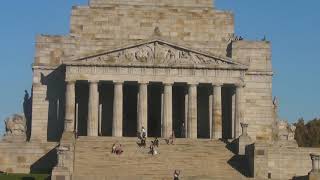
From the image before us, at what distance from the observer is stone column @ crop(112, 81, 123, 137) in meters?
71.1

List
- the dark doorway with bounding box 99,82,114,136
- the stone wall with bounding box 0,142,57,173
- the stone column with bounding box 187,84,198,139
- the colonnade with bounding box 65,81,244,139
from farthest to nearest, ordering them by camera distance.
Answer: the dark doorway with bounding box 99,82,114,136
the stone column with bounding box 187,84,198,139
the colonnade with bounding box 65,81,244,139
the stone wall with bounding box 0,142,57,173

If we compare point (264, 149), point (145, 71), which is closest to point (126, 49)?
point (145, 71)

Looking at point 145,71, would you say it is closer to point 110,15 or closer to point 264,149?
point 110,15

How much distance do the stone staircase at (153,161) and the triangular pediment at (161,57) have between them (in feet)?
27.0

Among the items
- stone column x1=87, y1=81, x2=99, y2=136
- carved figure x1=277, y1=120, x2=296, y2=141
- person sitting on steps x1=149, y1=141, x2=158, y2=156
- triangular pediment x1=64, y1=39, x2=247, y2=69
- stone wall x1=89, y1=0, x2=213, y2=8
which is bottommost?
person sitting on steps x1=149, y1=141, x2=158, y2=156

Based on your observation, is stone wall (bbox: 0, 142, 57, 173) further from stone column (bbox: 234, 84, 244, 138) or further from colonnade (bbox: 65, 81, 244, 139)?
stone column (bbox: 234, 84, 244, 138)

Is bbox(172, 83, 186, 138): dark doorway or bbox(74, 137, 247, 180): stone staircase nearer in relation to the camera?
bbox(74, 137, 247, 180): stone staircase

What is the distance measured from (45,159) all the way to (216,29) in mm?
24337

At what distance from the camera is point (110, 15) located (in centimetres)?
7931

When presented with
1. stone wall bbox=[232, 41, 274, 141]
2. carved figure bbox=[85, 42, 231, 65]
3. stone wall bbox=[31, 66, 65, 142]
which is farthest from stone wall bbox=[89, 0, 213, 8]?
carved figure bbox=[85, 42, 231, 65]

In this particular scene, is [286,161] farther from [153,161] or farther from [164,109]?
[164,109]

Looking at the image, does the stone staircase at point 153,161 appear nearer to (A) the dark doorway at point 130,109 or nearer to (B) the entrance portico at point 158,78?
(B) the entrance portico at point 158,78

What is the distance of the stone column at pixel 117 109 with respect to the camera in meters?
71.1

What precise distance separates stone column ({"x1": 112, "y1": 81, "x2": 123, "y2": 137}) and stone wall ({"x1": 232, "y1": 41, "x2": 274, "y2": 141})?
38.8 feet
